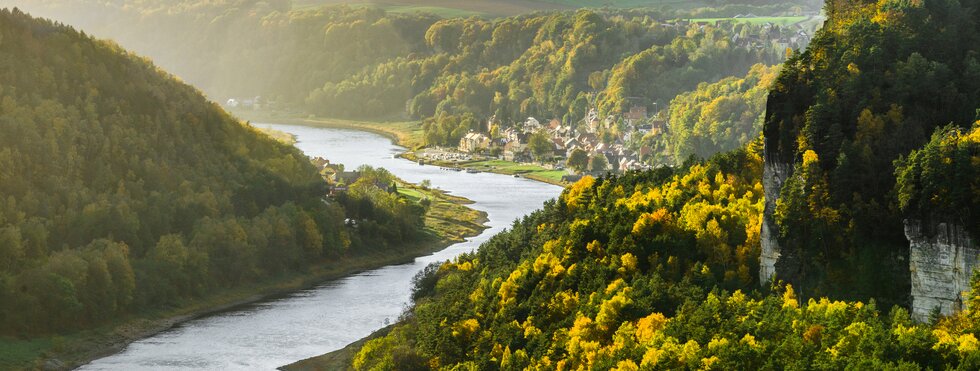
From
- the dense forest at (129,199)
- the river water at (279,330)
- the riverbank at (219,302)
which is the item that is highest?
the dense forest at (129,199)

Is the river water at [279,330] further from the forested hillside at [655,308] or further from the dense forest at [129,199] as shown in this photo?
the forested hillside at [655,308]

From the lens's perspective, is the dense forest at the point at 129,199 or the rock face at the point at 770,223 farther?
the dense forest at the point at 129,199

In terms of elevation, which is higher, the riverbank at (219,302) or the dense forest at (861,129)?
the dense forest at (861,129)

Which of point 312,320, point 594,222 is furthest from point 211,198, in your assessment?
point 594,222

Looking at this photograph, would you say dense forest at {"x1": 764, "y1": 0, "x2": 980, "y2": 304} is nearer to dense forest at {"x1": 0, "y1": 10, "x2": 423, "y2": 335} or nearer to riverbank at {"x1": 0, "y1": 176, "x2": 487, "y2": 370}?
riverbank at {"x1": 0, "y1": 176, "x2": 487, "y2": 370}

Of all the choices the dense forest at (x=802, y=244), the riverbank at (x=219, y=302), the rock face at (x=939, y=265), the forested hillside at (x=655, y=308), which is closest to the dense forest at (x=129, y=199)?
the riverbank at (x=219, y=302)
